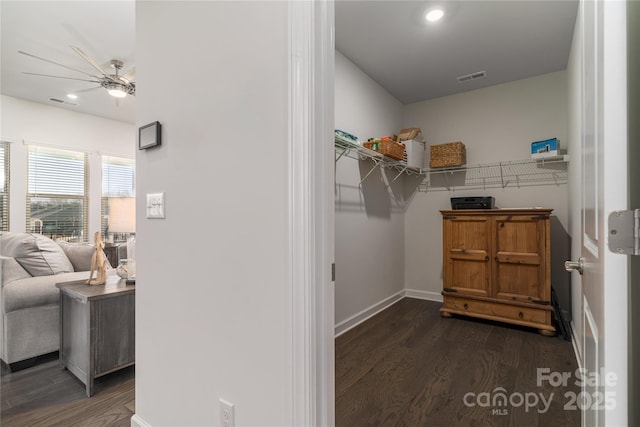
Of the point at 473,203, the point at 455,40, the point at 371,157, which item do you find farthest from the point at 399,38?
the point at 473,203

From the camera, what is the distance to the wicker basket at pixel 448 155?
3.62 metres

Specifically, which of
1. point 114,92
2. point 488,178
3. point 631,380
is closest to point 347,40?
point 488,178

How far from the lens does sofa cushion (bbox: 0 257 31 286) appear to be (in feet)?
7.63

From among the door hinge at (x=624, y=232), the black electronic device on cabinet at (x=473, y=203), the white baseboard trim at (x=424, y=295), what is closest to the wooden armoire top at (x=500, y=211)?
the black electronic device on cabinet at (x=473, y=203)

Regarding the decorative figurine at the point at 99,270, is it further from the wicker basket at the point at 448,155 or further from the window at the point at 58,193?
the wicker basket at the point at 448,155

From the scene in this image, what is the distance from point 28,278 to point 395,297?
11.9ft

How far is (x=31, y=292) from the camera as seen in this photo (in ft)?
7.50

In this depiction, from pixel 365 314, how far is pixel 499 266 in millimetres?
1414

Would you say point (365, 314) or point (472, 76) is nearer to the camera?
point (365, 314)

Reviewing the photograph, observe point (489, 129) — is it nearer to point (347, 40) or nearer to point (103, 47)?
point (347, 40)

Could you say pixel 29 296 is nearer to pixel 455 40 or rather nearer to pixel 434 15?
pixel 434 15

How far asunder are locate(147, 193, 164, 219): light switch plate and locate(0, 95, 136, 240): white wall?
334cm

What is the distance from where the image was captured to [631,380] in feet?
1.99

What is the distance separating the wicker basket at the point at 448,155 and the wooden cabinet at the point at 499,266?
71 centimetres
